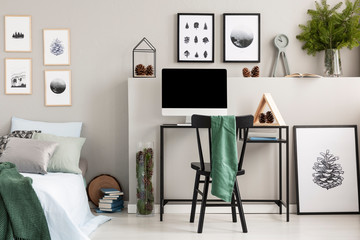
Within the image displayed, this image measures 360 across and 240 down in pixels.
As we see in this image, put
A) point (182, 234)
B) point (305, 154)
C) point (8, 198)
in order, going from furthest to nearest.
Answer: point (305, 154) → point (182, 234) → point (8, 198)

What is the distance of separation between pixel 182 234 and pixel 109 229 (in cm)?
62

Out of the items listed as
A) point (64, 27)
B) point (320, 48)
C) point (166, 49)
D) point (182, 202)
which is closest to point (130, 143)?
point (182, 202)

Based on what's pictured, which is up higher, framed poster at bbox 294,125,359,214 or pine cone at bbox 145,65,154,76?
pine cone at bbox 145,65,154,76

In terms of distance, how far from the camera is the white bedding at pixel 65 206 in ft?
9.09

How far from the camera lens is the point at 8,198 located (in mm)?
2656

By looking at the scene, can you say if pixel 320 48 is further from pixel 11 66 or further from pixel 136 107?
pixel 11 66

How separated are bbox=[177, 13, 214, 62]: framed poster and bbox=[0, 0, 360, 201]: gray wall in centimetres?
7

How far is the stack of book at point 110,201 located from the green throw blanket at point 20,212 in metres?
1.33

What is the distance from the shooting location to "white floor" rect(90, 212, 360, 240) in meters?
3.29

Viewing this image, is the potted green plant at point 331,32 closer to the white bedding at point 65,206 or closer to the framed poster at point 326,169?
the framed poster at point 326,169

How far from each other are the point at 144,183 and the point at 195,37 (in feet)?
5.13

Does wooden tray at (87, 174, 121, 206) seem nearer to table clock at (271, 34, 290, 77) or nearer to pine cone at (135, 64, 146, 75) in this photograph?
pine cone at (135, 64, 146, 75)

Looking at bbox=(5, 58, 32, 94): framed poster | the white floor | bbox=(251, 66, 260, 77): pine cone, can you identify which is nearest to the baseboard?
the white floor

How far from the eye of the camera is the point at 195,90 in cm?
396
